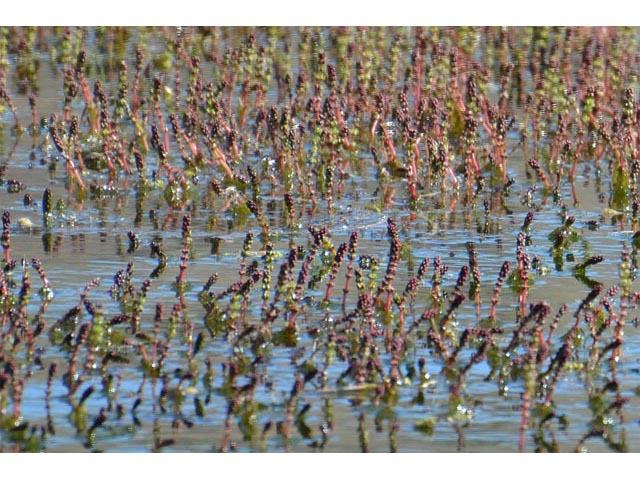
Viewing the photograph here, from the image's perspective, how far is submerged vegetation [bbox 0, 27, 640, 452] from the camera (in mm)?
5539

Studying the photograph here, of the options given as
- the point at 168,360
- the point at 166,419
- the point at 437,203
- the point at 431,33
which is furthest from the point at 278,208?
the point at 431,33

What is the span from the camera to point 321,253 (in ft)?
26.7

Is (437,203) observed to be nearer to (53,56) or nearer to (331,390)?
(331,390)

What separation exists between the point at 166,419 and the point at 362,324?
0.99 m

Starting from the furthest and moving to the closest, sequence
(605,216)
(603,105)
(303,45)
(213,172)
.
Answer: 1. (303,45)
2. (603,105)
3. (213,172)
4. (605,216)

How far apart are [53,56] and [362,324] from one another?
368 inches

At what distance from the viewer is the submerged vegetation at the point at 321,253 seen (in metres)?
5.54

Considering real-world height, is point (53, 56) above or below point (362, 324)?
above

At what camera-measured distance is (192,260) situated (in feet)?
26.6

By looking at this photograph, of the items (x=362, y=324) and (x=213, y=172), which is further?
(x=213, y=172)

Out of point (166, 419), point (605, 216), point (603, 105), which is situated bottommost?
point (166, 419)

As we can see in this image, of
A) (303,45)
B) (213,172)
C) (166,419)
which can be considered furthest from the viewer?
(303,45)

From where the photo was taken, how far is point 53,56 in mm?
14680
